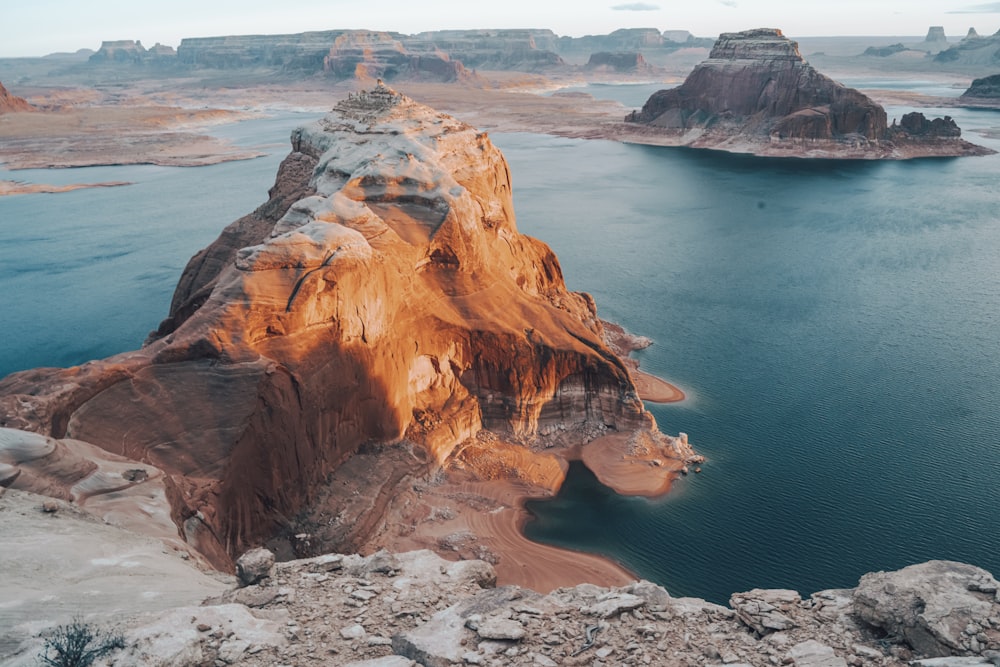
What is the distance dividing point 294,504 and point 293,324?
723 cm

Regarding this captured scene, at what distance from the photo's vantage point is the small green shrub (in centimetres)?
1266

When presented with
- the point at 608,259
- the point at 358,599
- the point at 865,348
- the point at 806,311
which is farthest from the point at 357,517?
the point at 608,259

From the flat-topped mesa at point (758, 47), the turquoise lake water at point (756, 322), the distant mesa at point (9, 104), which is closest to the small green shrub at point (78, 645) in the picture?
the turquoise lake water at point (756, 322)

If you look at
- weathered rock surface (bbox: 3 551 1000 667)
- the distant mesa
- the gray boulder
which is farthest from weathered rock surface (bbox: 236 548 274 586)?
the distant mesa

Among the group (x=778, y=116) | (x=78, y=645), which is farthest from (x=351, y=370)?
(x=778, y=116)

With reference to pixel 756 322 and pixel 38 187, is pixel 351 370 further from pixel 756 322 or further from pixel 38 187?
pixel 38 187

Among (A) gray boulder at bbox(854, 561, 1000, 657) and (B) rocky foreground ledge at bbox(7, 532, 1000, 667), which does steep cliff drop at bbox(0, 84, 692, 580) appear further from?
(A) gray boulder at bbox(854, 561, 1000, 657)

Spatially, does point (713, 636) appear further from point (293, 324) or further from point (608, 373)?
point (608, 373)

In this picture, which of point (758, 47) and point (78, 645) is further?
point (758, 47)

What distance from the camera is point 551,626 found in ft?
53.1

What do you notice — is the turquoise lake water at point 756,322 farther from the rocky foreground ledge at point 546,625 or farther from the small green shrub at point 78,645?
the small green shrub at point 78,645

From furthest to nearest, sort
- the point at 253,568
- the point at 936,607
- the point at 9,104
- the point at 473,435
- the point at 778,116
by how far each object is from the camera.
→ the point at 9,104 → the point at 778,116 → the point at 473,435 → the point at 253,568 → the point at 936,607

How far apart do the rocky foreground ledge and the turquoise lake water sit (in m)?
15.1

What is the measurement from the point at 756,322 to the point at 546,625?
161 feet
